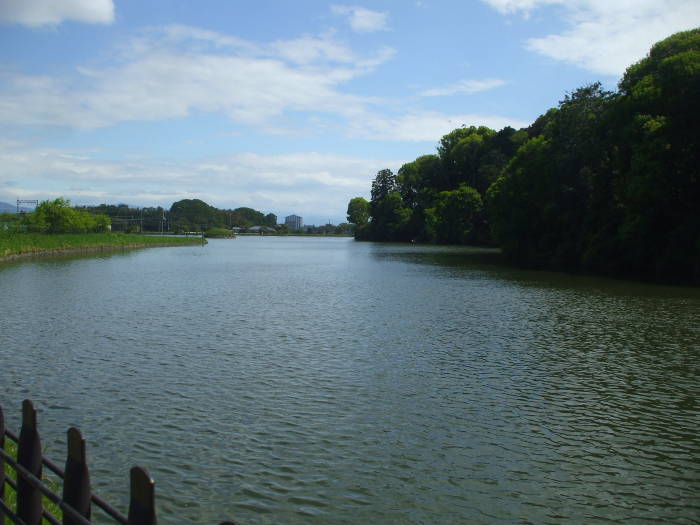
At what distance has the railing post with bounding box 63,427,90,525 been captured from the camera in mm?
5008

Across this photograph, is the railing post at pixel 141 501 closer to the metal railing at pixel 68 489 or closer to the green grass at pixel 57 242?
the metal railing at pixel 68 489

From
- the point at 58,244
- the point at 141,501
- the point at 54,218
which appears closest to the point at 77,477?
the point at 141,501

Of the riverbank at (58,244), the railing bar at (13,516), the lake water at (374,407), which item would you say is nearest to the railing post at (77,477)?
the railing bar at (13,516)

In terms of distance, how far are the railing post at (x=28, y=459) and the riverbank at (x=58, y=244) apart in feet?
203

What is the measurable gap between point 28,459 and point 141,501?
2.20 metres

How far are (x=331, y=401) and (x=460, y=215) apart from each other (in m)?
107

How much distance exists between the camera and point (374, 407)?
13.5m

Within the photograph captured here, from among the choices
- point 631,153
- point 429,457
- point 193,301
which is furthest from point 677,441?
point 631,153

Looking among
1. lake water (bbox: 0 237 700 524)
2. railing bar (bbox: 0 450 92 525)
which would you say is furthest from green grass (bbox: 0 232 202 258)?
railing bar (bbox: 0 450 92 525)

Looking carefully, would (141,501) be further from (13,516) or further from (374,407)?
(374,407)

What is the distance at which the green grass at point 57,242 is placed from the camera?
208ft

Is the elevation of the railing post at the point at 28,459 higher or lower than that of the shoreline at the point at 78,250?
lower

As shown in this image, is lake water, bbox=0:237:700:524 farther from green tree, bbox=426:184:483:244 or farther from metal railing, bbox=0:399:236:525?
green tree, bbox=426:184:483:244

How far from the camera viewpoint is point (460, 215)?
11712 centimetres
